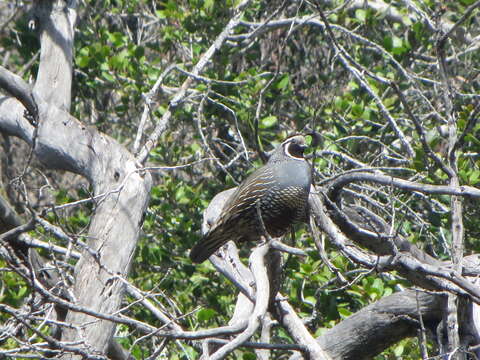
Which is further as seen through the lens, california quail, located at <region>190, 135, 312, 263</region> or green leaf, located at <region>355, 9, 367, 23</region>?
green leaf, located at <region>355, 9, 367, 23</region>

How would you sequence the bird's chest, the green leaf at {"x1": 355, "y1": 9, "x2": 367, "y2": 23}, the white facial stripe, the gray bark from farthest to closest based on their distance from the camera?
the green leaf at {"x1": 355, "y1": 9, "x2": 367, "y2": 23} < the white facial stripe < the gray bark < the bird's chest

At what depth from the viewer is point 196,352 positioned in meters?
5.11

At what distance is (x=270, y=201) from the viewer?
4969 millimetres

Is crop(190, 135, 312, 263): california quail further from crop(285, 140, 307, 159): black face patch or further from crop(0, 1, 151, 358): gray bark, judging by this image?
crop(0, 1, 151, 358): gray bark

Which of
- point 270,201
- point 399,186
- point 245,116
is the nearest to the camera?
point 399,186

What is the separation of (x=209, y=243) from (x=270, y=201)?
0.71 metres

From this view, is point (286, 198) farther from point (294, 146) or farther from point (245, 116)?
point (245, 116)

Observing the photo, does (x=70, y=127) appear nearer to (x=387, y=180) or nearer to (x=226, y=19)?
(x=226, y=19)

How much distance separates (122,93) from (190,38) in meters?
0.61

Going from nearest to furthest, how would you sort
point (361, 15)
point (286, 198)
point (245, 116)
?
point (286, 198) < point (245, 116) < point (361, 15)

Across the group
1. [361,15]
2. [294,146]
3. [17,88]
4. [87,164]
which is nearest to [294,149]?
[294,146]

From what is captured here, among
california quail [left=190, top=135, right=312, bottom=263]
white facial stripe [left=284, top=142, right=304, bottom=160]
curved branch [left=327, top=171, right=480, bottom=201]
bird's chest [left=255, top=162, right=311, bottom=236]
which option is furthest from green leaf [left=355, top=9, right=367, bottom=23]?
curved branch [left=327, top=171, right=480, bottom=201]

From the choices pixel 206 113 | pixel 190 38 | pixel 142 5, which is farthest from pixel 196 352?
pixel 142 5

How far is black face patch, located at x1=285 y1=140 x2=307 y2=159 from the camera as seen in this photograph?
4.98 metres
